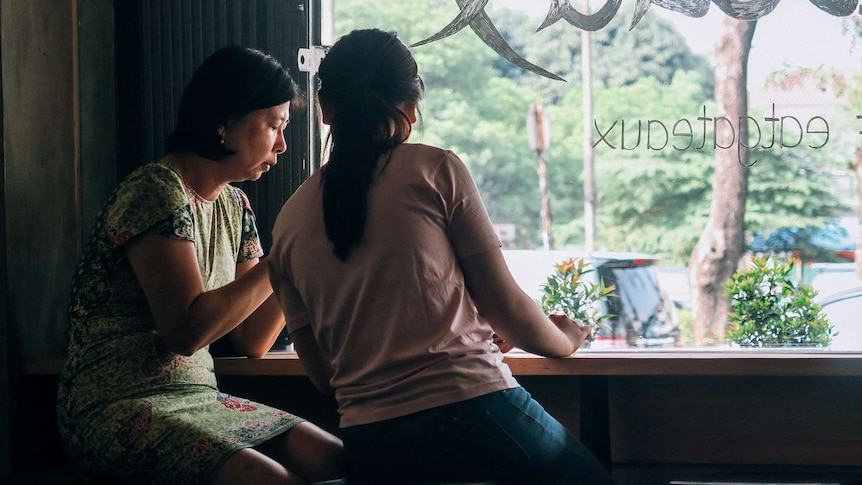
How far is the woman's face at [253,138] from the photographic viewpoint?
1.70 metres

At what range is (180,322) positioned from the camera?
1.52m

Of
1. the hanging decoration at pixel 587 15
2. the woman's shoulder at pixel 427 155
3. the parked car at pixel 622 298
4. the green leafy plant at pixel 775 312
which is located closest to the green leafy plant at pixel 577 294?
the parked car at pixel 622 298

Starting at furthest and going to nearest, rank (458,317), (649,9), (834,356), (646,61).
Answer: (646,61) → (649,9) → (834,356) → (458,317)

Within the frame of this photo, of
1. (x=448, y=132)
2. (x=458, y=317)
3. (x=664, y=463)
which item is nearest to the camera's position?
(x=458, y=317)

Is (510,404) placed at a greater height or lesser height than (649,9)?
lesser

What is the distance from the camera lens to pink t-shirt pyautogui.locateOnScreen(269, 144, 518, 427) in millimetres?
1261

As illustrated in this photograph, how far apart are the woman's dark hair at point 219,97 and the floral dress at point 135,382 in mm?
100

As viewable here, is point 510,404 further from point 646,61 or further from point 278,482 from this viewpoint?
point 646,61

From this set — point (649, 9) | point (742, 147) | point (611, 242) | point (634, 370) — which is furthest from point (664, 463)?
point (611, 242)

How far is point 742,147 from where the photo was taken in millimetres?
2162

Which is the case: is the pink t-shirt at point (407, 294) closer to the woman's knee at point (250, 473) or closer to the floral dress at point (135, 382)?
the woman's knee at point (250, 473)

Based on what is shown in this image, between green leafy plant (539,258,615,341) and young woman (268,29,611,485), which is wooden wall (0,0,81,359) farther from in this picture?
green leafy plant (539,258,615,341)

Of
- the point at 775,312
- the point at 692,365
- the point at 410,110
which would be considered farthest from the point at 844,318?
the point at 410,110

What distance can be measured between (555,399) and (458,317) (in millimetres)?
975
